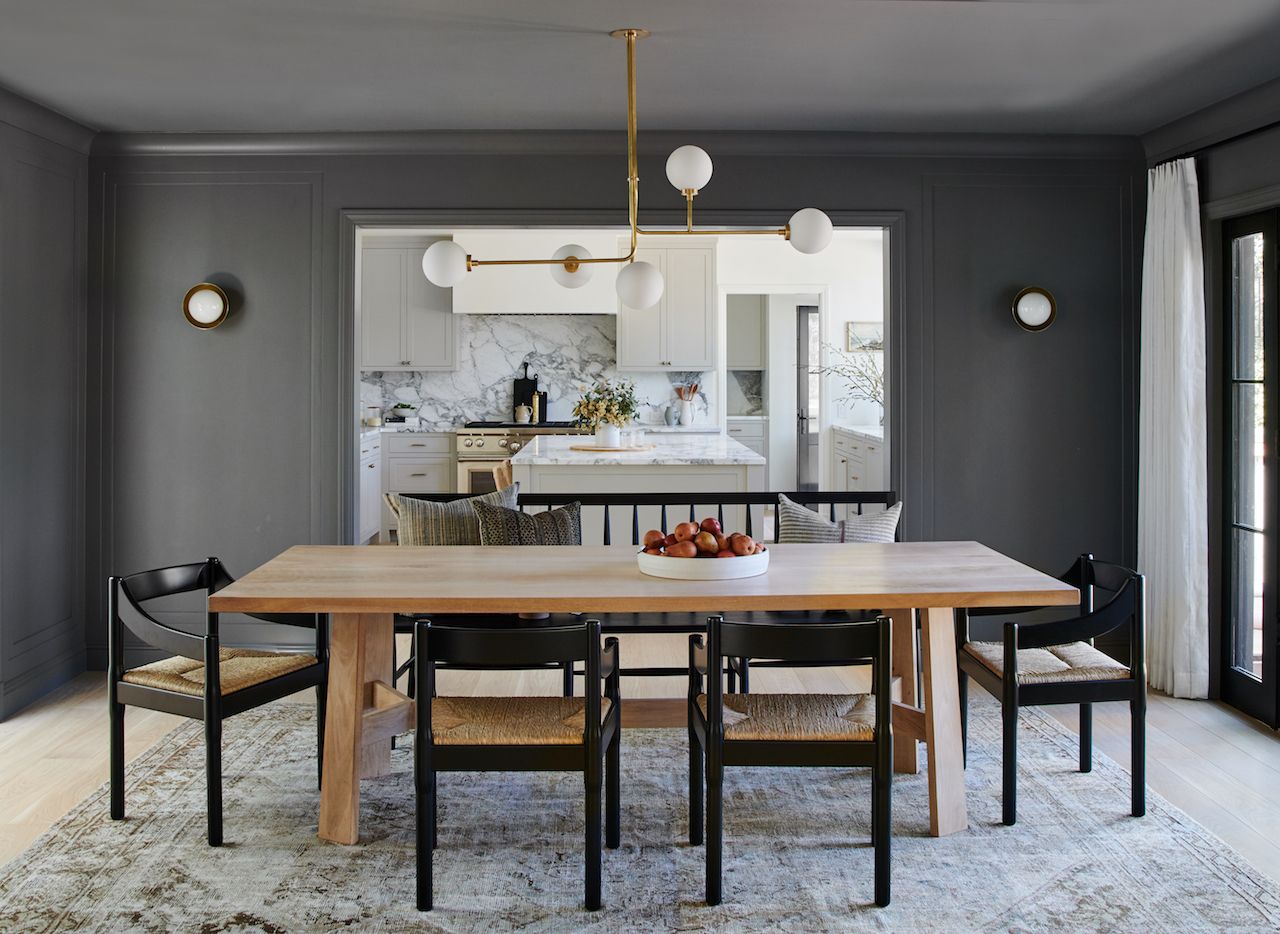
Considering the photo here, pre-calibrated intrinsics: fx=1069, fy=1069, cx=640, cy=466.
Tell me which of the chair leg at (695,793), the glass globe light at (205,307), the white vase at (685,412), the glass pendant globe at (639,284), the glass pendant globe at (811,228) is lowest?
the chair leg at (695,793)

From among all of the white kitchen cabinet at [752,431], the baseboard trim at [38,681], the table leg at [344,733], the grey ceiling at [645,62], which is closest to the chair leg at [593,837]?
the table leg at [344,733]

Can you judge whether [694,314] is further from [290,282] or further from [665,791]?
[665,791]

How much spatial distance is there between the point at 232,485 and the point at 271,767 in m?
1.71

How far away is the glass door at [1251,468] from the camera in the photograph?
4012mm

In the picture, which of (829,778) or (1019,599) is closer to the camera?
(1019,599)

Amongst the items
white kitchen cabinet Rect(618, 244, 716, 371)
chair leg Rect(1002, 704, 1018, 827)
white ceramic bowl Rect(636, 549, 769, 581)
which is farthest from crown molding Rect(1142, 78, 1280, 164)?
white kitchen cabinet Rect(618, 244, 716, 371)

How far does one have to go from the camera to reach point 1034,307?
4754mm

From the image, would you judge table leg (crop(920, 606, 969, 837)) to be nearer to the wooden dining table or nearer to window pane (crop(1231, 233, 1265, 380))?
the wooden dining table

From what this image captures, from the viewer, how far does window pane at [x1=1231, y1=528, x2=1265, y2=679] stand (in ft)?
13.5

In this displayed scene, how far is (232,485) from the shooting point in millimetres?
4844

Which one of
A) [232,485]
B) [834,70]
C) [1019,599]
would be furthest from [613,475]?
[1019,599]

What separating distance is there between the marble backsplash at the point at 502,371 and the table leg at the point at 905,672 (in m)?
5.59

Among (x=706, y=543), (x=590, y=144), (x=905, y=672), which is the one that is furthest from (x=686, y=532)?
(x=590, y=144)

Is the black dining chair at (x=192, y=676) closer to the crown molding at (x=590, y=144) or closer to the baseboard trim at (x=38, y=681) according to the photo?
the baseboard trim at (x=38, y=681)
